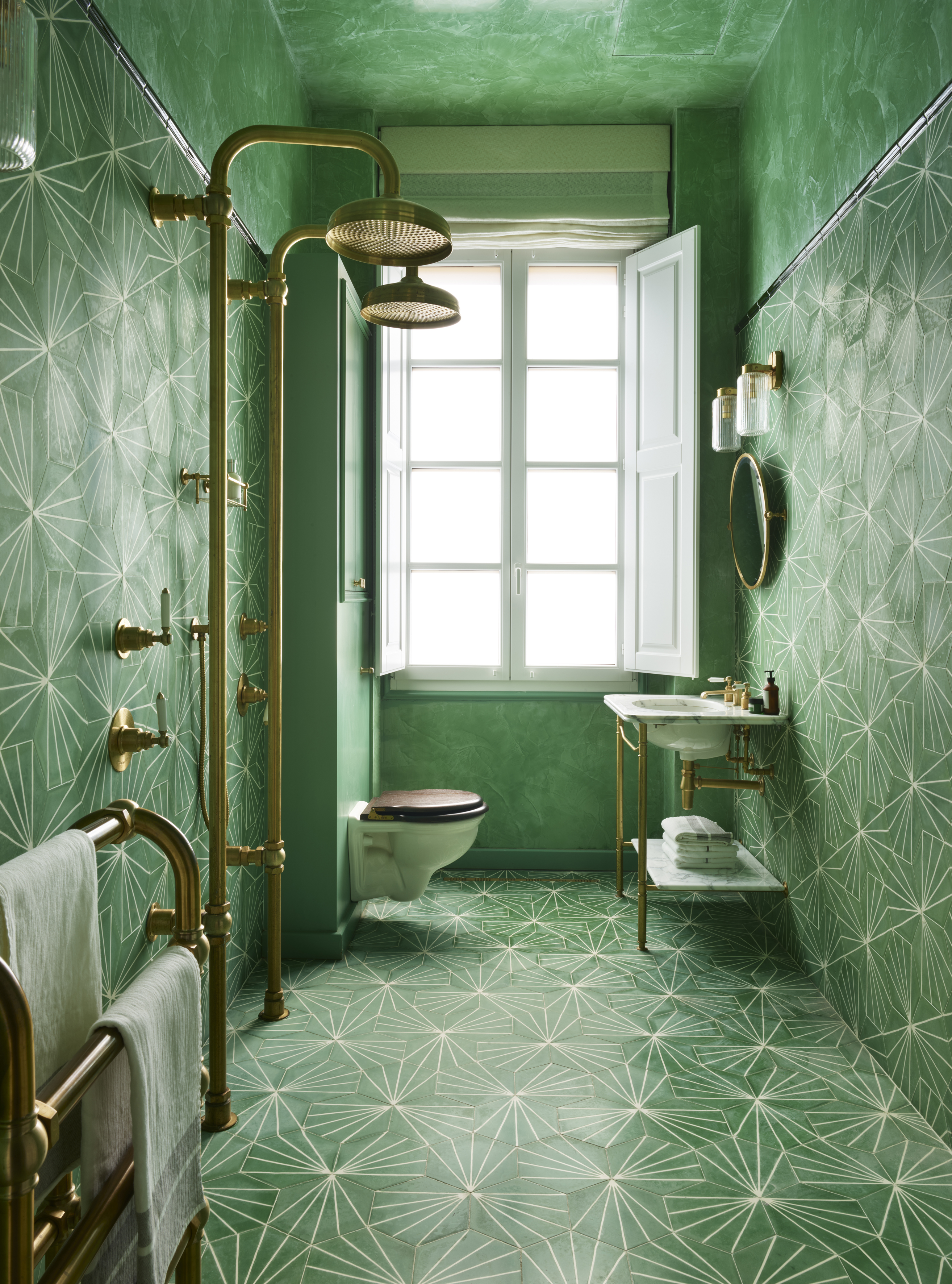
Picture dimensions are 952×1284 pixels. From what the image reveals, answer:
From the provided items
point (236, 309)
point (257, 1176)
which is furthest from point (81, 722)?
point (236, 309)

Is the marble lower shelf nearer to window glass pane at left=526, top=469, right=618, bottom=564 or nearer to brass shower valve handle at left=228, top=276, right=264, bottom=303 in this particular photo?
window glass pane at left=526, top=469, right=618, bottom=564

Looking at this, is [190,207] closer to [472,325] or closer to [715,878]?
[472,325]

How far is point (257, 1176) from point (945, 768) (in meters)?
1.57

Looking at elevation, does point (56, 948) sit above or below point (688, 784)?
above

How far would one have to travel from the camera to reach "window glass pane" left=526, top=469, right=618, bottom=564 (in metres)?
3.71

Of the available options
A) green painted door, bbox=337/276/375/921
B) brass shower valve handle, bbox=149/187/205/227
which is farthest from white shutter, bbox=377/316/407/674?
brass shower valve handle, bbox=149/187/205/227

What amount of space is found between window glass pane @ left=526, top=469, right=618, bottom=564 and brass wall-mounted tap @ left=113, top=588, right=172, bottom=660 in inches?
87.9

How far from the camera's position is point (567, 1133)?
1.78 metres

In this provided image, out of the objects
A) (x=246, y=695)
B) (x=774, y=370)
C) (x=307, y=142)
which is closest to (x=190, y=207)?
(x=307, y=142)

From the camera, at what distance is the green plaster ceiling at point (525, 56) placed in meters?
2.84

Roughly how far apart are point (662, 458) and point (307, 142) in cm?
189

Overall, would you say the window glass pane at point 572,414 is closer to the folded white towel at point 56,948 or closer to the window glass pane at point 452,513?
the window glass pane at point 452,513

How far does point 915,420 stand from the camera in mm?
1898

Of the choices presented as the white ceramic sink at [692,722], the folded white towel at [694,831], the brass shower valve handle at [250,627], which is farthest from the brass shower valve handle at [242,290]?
the folded white towel at [694,831]
